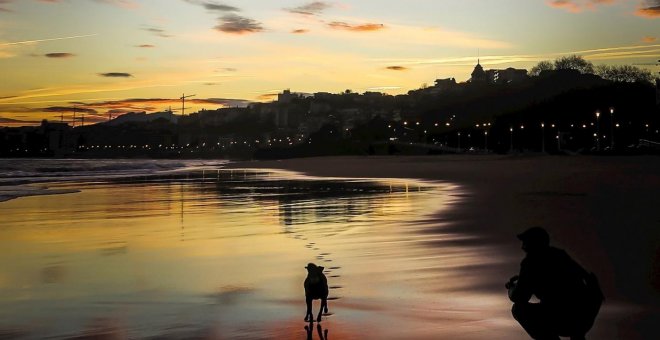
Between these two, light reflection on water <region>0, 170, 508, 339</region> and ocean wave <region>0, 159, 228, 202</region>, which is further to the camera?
ocean wave <region>0, 159, 228, 202</region>

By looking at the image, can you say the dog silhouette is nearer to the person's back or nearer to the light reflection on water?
the light reflection on water

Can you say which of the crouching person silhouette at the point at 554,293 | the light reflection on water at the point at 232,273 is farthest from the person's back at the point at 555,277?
the light reflection on water at the point at 232,273

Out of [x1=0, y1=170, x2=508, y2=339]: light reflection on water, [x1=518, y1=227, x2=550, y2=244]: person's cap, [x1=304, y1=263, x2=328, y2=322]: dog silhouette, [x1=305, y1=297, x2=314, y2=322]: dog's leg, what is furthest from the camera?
[x1=0, y1=170, x2=508, y2=339]: light reflection on water

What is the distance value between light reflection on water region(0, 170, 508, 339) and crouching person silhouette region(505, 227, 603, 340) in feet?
7.98

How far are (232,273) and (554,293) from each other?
24.7ft

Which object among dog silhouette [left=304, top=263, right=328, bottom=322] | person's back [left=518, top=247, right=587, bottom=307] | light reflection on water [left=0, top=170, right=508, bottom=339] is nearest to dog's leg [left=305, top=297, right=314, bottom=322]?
dog silhouette [left=304, top=263, right=328, bottom=322]

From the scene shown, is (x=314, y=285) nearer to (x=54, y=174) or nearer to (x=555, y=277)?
(x=555, y=277)

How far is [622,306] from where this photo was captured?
8.02 meters

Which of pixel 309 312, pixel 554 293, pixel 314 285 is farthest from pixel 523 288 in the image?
pixel 309 312

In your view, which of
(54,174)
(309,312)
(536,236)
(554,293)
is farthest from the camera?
(54,174)

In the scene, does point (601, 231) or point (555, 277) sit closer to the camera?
point (555, 277)

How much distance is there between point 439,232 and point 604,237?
3774mm

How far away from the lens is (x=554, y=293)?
15.4ft

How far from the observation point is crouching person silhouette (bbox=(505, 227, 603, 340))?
464 centimetres
